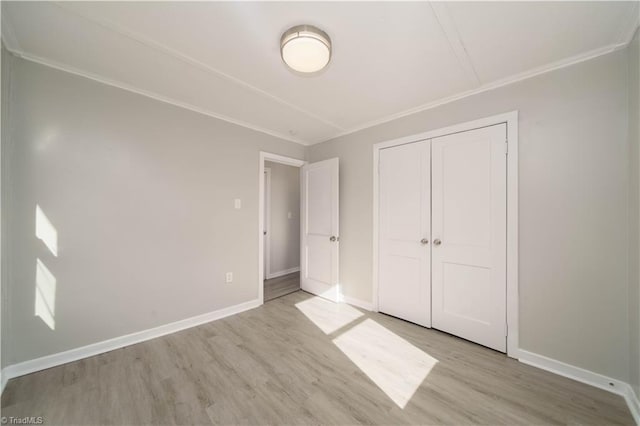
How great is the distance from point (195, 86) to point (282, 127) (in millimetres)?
1180

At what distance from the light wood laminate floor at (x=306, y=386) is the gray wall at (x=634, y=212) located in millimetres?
364

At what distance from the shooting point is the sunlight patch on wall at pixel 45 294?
71.1 inches

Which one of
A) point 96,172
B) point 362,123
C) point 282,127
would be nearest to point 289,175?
point 282,127

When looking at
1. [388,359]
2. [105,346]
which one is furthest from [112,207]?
[388,359]

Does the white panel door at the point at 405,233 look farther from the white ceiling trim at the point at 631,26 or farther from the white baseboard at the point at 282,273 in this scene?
the white baseboard at the point at 282,273

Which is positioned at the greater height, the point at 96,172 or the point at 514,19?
→ the point at 514,19

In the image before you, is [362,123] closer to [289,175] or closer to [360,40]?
[360,40]

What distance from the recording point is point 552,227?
5.98 feet

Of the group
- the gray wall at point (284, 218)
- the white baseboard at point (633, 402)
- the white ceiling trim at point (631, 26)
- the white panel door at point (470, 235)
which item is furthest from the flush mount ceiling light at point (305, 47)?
the gray wall at point (284, 218)

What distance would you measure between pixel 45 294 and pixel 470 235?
366cm

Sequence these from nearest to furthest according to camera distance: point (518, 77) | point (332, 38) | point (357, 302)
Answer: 1. point (332, 38)
2. point (518, 77)
3. point (357, 302)

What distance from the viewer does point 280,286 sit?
4.06 meters

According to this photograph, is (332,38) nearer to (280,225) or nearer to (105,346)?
(105,346)

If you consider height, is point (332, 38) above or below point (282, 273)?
above
